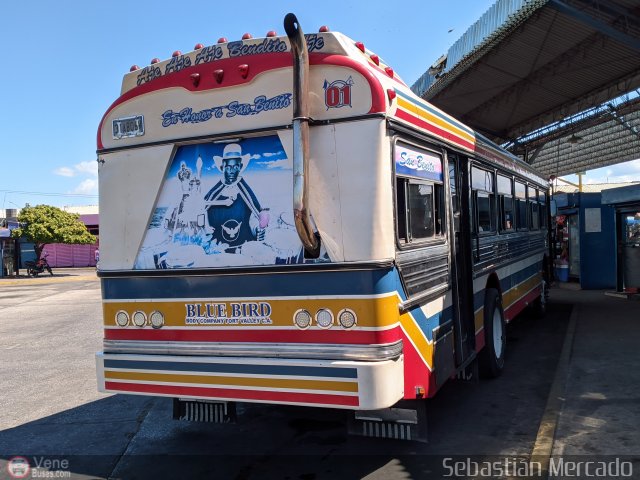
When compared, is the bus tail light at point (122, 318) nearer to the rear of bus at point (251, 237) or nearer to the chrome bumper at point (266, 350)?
the rear of bus at point (251, 237)

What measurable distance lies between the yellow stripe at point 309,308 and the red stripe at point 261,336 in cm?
6

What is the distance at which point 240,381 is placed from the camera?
4.22 metres

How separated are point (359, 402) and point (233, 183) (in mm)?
1849

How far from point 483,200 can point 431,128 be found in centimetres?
212

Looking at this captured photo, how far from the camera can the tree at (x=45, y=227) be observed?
31.4 m

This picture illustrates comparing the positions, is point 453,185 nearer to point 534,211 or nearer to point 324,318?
point 324,318

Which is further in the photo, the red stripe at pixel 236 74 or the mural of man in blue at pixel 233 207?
the mural of man in blue at pixel 233 207

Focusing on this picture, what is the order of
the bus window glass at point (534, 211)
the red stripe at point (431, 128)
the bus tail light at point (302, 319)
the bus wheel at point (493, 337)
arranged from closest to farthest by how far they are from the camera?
the bus tail light at point (302, 319), the red stripe at point (431, 128), the bus wheel at point (493, 337), the bus window glass at point (534, 211)

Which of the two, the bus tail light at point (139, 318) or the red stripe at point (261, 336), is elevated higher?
the bus tail light at point (139, 318)

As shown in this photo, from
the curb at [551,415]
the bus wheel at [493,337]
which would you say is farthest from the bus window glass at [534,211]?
the bus wheel at [493,337]

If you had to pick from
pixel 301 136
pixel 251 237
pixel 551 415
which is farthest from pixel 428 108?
pixel 551 415

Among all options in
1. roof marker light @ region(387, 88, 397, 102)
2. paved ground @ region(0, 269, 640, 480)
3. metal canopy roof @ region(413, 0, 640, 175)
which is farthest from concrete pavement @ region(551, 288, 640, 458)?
metal canopy roof @ region(413, 0, 640, 175)

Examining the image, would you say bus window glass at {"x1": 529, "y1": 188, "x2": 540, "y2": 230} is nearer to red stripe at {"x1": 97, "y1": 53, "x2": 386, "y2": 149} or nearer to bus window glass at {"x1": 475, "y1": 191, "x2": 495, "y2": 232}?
bus window glass at {"x1": 475, "y1": 191, "x2": 495, "y2": 232}

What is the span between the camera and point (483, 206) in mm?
6746
